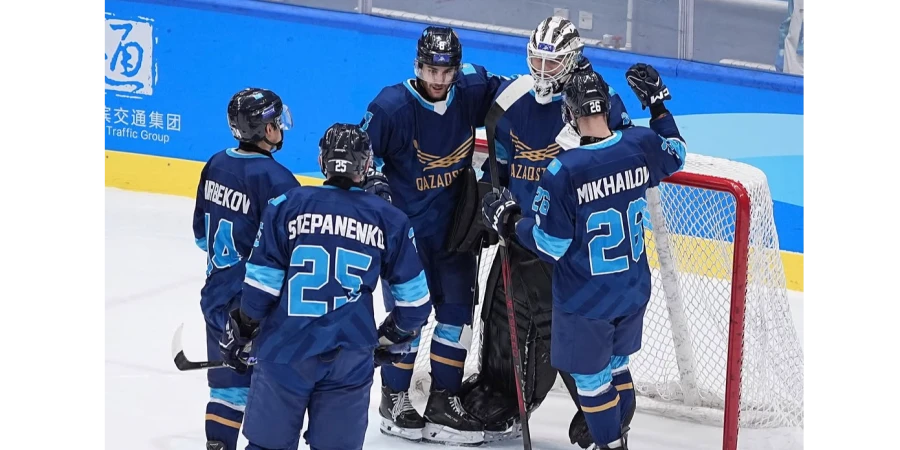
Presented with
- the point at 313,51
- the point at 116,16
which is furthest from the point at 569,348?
the point at 116,16

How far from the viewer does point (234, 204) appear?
3.33m

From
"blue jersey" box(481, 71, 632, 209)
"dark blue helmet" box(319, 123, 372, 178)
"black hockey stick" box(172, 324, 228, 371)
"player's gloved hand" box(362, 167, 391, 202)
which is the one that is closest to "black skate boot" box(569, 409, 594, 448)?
"blue jersey" box(481, 71, 632, 209)

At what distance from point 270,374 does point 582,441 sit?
1.23 m

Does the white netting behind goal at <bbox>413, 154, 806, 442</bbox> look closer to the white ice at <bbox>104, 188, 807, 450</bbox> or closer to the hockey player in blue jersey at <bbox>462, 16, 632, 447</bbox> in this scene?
the white ice at <bbox>104, 188, 807, 450</bbox>

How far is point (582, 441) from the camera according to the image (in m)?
3.93

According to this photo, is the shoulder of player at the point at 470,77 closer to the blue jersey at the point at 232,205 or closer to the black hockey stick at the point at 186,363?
the blue jersey at the point at 232,205

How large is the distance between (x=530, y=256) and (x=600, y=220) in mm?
551

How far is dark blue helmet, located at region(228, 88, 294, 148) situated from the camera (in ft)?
10.9

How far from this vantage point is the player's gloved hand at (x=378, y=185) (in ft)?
11.8

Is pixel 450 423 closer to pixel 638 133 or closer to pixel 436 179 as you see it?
pixel 436 179

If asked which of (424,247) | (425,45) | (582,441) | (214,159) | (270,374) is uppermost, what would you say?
(425,45)

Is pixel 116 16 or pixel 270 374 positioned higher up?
pixel 116 16

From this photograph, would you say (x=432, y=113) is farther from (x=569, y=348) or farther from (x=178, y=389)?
(x=178, y=389)

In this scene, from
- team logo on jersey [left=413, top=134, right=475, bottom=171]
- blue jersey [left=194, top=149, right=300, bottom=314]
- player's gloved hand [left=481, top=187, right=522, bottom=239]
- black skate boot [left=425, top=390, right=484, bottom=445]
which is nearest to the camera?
blue jersey [left=194, top=149, right=300, bottom=314]
